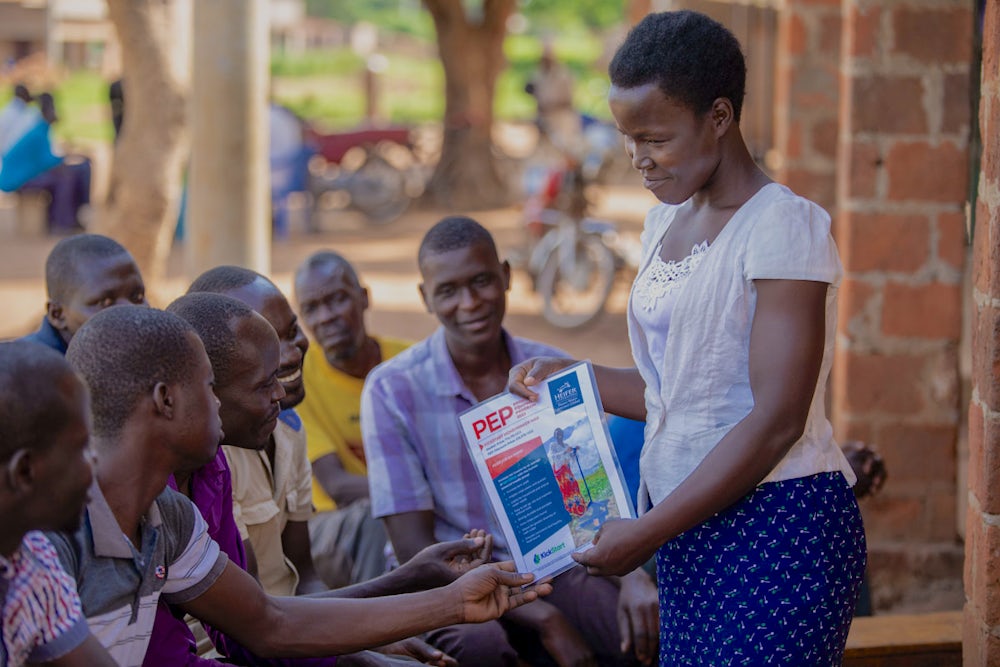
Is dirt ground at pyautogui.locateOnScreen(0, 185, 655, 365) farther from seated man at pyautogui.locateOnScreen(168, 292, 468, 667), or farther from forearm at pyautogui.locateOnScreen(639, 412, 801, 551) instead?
forearm at pyautogui.locateOnScreen(639, 412, 801, 551)

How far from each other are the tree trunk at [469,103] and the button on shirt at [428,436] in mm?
14479

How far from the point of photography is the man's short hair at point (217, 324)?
2.69 metres

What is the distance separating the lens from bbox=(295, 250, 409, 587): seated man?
412 cm

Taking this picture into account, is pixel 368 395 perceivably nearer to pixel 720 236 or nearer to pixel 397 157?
pixel 720 236

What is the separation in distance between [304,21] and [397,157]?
27954mm

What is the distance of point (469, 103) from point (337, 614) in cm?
1594

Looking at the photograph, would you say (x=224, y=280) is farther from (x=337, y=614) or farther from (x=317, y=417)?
(x=337, y=614)

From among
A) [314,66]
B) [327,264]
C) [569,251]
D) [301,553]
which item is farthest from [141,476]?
[314,66]

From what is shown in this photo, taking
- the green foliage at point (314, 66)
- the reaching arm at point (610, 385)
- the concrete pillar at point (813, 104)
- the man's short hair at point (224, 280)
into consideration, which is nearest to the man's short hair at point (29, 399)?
the reaching arm at point (610, 385)

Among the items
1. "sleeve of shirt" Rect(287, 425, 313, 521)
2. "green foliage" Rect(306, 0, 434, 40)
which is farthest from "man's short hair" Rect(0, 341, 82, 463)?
"green foliage" Rect(306, 0, 434, 40)

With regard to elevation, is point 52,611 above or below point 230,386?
below

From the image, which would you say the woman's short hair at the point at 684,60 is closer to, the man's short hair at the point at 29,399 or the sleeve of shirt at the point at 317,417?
the man's short hair at the point at 29,399

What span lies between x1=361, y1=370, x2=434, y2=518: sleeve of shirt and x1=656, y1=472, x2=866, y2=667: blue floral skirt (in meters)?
1.20

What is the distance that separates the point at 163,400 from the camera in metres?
2.27
